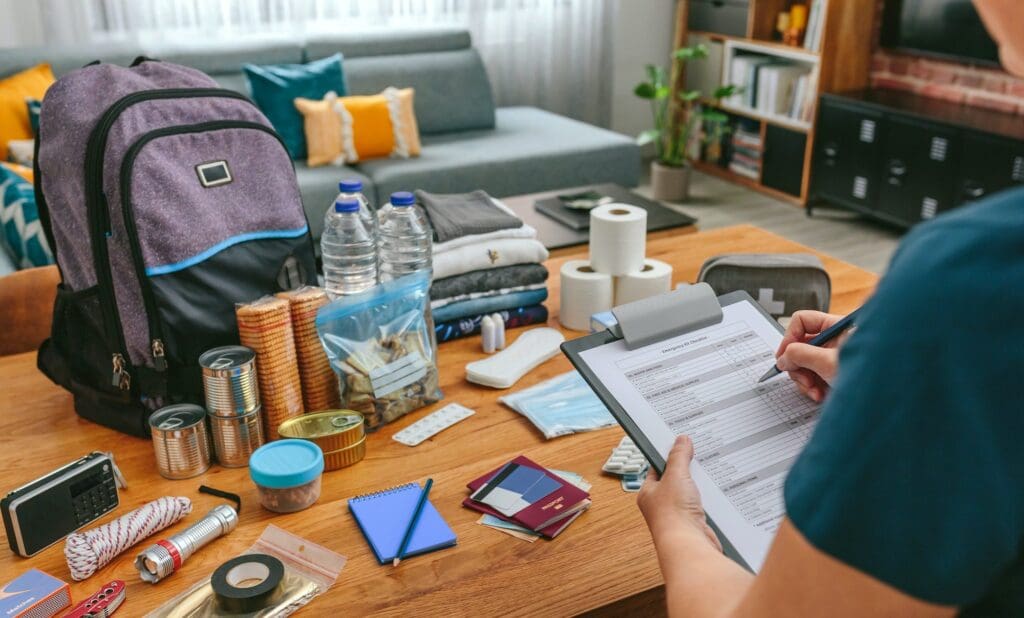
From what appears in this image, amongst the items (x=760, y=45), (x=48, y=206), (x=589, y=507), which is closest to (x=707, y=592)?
(x=589, y=507)

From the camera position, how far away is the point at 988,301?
45 cm

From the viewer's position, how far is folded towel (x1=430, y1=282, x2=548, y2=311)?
1.57m

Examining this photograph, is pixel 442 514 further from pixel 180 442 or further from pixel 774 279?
pixel 774 279

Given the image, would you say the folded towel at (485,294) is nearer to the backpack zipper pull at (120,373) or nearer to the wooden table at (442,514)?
the wooden table at (442,514)

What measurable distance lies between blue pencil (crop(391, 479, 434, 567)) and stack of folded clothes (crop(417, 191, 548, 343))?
0.47 meters

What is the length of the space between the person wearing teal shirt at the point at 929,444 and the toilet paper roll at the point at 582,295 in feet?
3.59

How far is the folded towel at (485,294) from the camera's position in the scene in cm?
157

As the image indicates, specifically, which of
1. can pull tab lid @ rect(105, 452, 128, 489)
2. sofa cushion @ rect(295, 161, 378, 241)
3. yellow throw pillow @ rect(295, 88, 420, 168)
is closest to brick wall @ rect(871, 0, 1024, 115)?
yellow throw pillow @ rect(295, 88, 420, 168)

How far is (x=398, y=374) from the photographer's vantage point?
131cm

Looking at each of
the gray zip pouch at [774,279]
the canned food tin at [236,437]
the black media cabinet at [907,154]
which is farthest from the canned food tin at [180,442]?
the black media cabinet at [907,154]

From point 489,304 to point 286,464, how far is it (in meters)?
0.57

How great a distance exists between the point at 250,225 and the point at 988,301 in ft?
3.51

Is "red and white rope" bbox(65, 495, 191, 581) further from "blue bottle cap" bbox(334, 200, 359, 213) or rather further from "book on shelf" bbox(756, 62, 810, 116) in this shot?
"book on shelf" bbox(756, 62, 810, 116)

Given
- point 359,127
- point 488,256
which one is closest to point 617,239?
point 488,256
